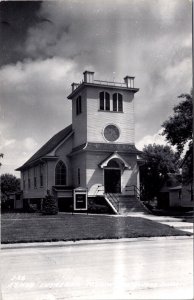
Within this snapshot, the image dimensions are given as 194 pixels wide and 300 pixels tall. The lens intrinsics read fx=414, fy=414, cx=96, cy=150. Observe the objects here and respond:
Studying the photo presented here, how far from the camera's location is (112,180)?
27.7 m

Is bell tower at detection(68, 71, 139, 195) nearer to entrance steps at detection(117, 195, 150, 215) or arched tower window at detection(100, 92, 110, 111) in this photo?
arched tower window at detection(100, 92, 110, 111)

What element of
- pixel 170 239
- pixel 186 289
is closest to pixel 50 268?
pixel 186 289

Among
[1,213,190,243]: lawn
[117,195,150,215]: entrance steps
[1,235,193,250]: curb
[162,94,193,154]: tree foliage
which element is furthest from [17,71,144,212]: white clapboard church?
[1,235,193,250]: curb

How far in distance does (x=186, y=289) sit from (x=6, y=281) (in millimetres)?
3058

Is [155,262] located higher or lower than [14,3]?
lower

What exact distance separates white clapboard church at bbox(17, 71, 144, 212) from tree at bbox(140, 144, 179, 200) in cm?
925

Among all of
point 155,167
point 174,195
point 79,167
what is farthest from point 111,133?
point 174,195

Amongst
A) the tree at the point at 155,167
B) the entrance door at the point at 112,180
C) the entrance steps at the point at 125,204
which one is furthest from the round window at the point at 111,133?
the tree at the point at 155,167

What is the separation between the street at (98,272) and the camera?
5.88 m

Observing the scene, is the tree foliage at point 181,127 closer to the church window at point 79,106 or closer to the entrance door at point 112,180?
the entrance door at point 112,180

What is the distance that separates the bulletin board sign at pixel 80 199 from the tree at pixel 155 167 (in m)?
13.2

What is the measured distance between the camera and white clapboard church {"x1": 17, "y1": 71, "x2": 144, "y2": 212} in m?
25.0

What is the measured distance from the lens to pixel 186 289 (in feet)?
19.5

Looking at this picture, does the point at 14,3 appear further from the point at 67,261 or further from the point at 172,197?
the point at 172,197
